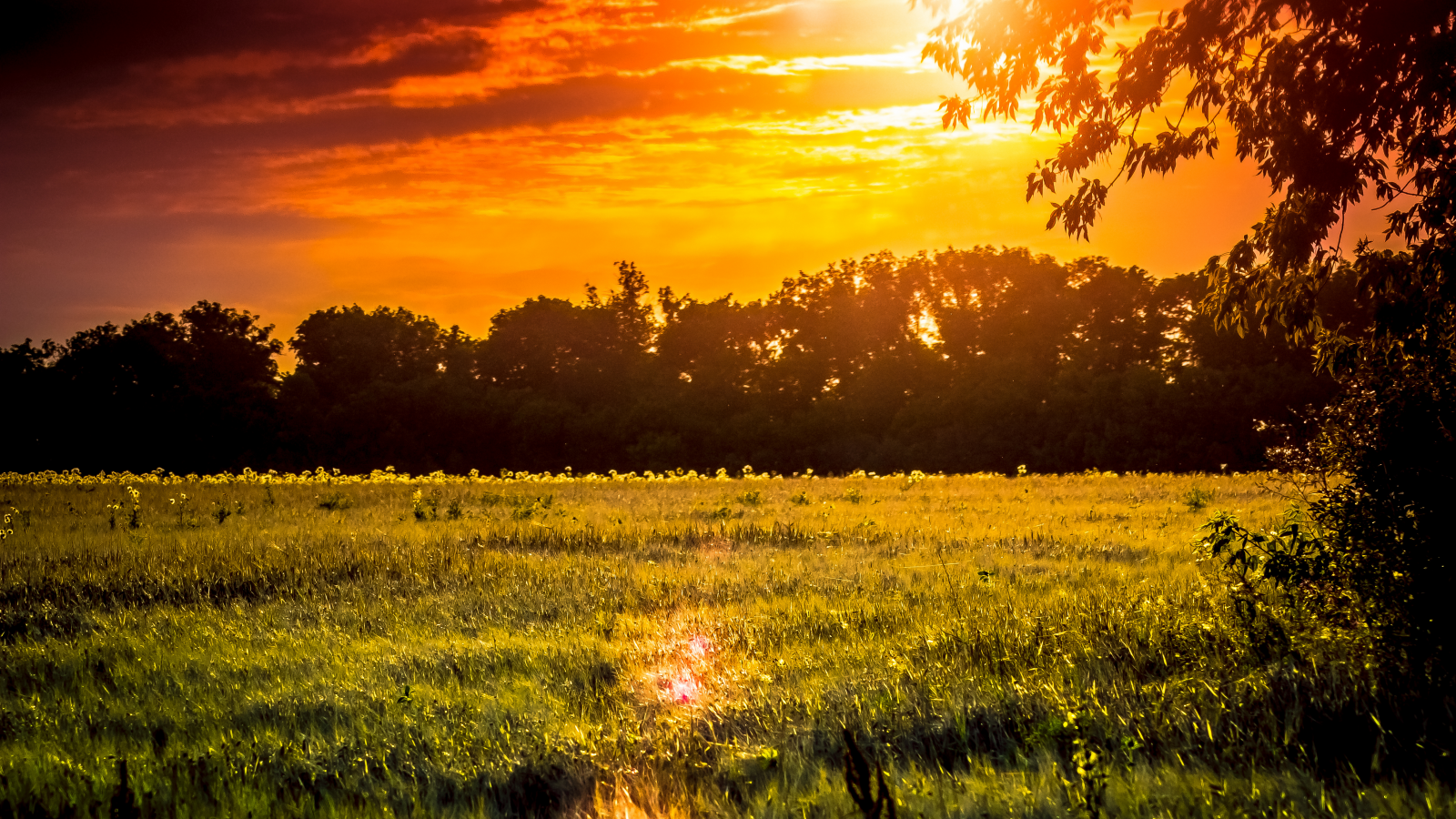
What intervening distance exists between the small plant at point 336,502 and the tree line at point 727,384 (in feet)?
110

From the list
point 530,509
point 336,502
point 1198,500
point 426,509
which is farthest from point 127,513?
point 1198,500

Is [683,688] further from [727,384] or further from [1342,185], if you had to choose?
[727,384]

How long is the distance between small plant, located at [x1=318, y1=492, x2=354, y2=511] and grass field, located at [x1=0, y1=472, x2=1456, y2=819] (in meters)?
7.46

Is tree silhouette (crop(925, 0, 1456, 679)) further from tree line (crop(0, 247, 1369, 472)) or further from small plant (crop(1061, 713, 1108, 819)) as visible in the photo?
tree line (crop(0, 247, 1369, 472))

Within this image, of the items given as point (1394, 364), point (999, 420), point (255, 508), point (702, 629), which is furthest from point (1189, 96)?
point (999, 420)

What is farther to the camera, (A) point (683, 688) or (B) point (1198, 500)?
(B) point (1198, 500)

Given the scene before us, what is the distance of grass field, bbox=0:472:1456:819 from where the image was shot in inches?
177

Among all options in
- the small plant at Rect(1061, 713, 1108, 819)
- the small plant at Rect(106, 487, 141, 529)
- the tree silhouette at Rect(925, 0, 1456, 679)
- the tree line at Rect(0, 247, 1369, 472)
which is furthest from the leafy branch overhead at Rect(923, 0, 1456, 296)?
the tree line at Rect(0, 247, 1369, 472)

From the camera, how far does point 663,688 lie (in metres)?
6.11

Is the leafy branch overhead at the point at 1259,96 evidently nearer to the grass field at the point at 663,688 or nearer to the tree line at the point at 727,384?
the grass field at the point at 663,688

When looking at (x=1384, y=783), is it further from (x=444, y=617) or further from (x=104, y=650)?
(x=104, y=650)

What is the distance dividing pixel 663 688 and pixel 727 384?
176ft

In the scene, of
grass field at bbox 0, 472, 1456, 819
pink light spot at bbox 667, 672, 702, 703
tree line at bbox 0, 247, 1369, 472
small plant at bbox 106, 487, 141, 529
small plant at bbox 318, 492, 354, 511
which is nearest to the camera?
grass field at bbox 0, 472, 1456, 819

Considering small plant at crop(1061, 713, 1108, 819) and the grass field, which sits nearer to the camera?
small plant at crop(1061, 713, 1108, 819)
